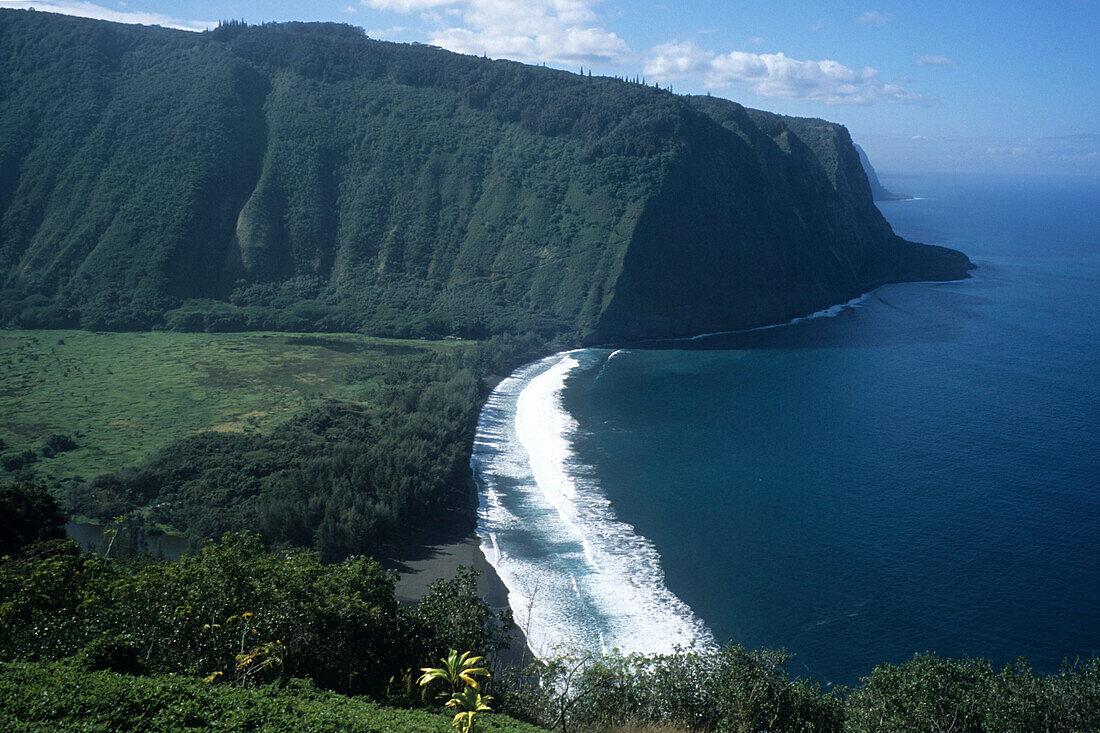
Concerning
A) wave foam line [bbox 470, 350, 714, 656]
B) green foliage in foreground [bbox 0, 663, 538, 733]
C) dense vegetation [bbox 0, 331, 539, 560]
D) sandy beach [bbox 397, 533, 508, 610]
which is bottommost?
sandy beach [bbox 397, 533, 508, 610]

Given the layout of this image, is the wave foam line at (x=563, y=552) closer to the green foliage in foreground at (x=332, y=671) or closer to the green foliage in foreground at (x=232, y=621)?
the green foliage in foreground at (x=332, y=671)

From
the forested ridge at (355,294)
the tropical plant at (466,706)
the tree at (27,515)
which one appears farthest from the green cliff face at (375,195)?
the tropical plant at (466,706)

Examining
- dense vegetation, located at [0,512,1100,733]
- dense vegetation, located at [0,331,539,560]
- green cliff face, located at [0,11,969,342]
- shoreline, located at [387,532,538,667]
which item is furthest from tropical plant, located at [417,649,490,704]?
green cliff face, located at [0,11,969,342]

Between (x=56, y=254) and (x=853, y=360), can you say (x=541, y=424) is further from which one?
(x=56, y=254)

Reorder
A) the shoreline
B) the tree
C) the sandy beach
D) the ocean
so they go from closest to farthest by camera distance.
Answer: the tree
the ocean
the shoreline
the sandy beach

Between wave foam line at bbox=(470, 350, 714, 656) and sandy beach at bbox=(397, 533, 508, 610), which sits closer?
wave foam line at bbox=(470, 350, 714, 656)

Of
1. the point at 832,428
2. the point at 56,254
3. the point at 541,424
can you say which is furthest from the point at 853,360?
the point at 56,254

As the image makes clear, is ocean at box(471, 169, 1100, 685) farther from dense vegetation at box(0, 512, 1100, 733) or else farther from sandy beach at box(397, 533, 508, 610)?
dense vegetation at box(0, 512, 1100, 733)
